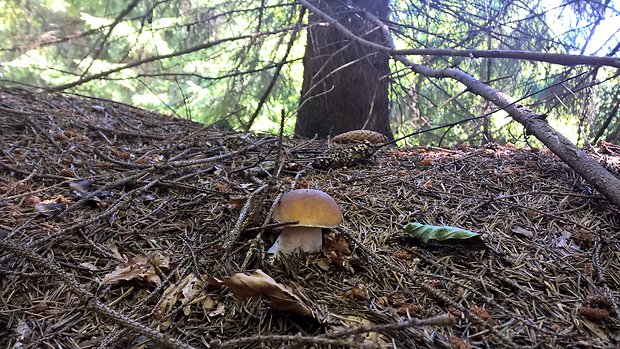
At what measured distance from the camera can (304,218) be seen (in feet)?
5.70

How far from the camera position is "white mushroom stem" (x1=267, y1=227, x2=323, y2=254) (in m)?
1.79

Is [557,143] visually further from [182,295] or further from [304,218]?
[182,295]

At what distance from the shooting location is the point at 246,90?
5.62m

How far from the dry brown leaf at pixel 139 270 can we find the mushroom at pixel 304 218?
0.50m

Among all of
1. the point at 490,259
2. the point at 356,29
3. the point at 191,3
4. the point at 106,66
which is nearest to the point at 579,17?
the point at 356,29

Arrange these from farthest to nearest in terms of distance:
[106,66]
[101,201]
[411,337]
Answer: [106,66], [101,201], [411,337]

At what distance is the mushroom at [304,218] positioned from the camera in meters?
1.75

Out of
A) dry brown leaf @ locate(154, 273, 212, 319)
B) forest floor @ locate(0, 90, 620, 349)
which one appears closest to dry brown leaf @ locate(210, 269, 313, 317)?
forest floor @ locate(0, 90, 620, 349)

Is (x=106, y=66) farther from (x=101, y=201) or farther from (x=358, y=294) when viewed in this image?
(x=358, y=294)

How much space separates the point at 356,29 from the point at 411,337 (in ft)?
13.4

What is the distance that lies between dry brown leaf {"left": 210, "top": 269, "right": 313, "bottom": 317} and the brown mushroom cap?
331 mm

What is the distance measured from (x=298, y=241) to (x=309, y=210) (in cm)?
17

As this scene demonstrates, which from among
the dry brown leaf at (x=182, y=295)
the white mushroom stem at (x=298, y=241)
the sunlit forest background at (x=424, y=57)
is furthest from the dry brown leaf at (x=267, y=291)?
the sunlit forest background at (x=424, y=57)

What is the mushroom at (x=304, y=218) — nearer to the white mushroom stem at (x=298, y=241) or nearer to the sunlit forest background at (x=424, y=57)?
Result: the white mushroom stem at (x=298, y=241)
